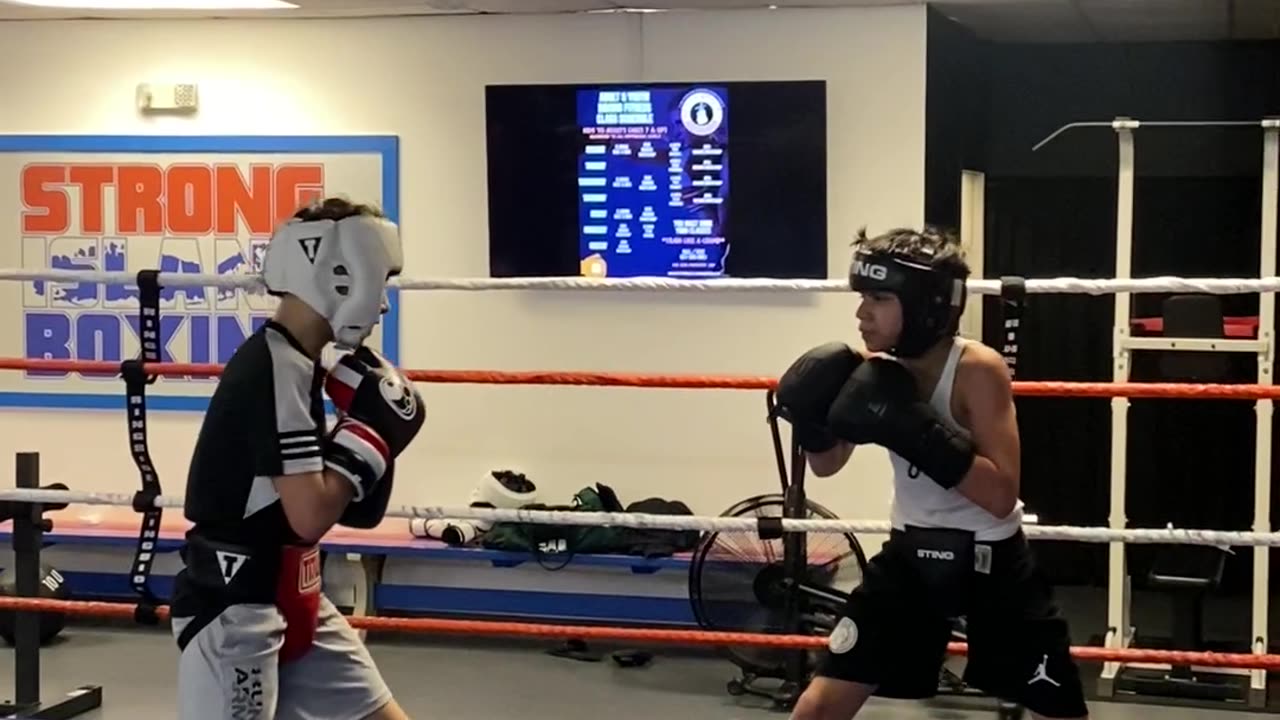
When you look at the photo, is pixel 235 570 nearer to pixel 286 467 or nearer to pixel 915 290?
pixel 286 467


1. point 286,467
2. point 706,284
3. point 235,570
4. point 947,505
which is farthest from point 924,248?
point 235,570

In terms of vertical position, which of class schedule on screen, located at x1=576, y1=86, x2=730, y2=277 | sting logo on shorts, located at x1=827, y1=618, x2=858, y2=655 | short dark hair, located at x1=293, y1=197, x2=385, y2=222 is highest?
class schedule on screen, located at x1=576, y1=86, x2=730, y2=277

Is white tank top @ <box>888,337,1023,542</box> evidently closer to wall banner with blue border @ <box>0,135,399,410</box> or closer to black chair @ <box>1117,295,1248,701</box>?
black chair @ <box>1117,295,1248,701</box>

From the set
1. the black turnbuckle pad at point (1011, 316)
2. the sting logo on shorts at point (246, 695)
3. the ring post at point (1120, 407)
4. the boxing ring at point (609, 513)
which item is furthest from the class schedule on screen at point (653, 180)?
the sting logo on shorts at point (246, 695)

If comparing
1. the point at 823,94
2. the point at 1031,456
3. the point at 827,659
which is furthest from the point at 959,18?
the point at 827,659

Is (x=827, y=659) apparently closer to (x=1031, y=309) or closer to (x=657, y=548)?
(x=657, y=548)

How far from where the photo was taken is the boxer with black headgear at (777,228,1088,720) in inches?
103

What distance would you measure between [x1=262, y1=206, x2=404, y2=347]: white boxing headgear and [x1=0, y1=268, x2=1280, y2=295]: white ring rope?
49 cm

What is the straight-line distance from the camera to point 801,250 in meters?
5.21

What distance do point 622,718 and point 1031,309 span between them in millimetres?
2893

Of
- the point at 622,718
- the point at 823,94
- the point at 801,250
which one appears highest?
the point at 823,94

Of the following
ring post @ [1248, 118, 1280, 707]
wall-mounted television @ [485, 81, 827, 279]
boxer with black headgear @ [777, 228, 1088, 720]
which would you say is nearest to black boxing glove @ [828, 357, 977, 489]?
boxer with black headgear @ [777, 228, 1088, 720]

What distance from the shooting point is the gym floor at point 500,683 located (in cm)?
461

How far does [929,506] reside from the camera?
2.68 m
